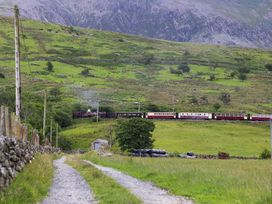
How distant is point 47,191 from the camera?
22953 millimetres

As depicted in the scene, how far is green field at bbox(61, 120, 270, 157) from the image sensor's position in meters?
111

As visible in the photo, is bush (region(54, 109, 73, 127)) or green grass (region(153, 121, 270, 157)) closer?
green grass (region(153, 121, 270, 157))

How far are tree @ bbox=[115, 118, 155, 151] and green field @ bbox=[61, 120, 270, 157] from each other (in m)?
5.10

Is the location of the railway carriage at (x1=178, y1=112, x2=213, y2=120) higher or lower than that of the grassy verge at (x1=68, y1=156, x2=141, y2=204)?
lower

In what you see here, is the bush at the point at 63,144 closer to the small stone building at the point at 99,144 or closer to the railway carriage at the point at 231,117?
the small stone building at the point at 99,144

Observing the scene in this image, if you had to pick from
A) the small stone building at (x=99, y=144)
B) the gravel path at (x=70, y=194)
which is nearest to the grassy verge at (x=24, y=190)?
the gravel path at (x=70, y=194)

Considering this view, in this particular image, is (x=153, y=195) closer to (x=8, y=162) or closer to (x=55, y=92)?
(x=8, y=162)

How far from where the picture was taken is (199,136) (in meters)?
125

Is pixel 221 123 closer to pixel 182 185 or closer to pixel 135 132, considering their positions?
pixel 135 132

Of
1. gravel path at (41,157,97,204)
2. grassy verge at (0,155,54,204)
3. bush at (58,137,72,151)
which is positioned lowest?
bush at (58,137,72,151)

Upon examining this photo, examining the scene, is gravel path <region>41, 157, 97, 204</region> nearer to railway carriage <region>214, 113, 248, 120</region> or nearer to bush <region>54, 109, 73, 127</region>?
bush <region>54, 109, 73, 127</region>

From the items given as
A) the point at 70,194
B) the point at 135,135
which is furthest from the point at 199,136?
the point at 70,194

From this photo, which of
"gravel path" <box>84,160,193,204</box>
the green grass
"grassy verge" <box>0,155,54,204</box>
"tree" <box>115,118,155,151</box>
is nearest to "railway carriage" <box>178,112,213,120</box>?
the green grass

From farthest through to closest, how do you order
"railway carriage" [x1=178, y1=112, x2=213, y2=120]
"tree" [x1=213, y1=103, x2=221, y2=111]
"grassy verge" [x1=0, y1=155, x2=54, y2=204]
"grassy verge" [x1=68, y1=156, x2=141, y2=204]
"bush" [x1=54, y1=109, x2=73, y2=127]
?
"tree" [x1=213, y1=103, x2=221, y2=111] → "railway carriage" [x1=178, y1=112, x2=213, y2=120] → "bush" [x1=54, y1=109, x2=73, y2=127] → "grassy verge" [x1=68, y1=156, x2=141, y2=204] → "grassy verge" [x1=0, y1=155, x2=54, y2=204]
